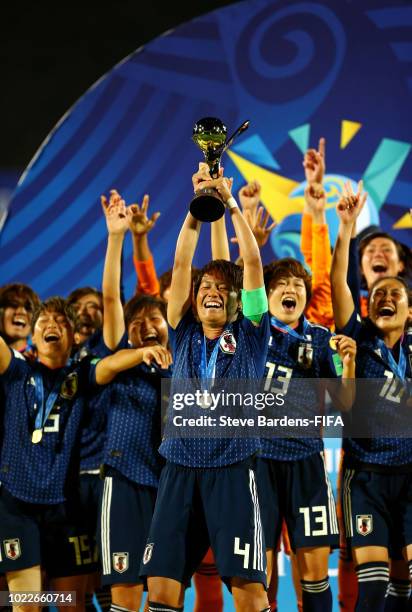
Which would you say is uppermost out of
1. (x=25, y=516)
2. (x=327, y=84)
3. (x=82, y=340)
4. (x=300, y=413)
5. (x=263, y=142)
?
(x=327, y=84)

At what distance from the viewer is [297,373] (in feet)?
13.0

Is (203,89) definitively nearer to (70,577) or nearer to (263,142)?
(263,142)

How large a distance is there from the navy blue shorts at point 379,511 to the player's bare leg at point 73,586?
125cm

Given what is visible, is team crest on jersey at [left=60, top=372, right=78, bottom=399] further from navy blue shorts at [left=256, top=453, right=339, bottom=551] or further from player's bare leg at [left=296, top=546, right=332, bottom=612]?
player's bare leg at [left=296, top=546, right=332, bottom=612]

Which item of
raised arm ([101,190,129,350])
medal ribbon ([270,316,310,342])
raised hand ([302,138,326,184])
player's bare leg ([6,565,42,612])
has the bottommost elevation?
player's bare leg ([6,565,42,612])

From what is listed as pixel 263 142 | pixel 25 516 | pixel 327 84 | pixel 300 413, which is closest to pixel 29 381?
pixel 25 516

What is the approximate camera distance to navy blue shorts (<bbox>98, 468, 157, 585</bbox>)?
3771 mm

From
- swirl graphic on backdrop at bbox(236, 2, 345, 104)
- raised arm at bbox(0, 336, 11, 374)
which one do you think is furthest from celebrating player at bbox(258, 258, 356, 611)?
swirl graphic on backdrop at bbox(236, 2, 345, 104)

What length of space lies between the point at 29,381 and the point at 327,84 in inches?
128

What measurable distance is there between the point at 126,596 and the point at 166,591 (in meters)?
0.69

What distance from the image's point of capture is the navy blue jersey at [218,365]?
330cm

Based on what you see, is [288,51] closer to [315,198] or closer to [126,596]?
[315,198]

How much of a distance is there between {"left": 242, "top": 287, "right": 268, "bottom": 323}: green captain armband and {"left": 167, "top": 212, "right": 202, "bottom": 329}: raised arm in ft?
0.88

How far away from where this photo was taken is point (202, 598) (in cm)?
425
